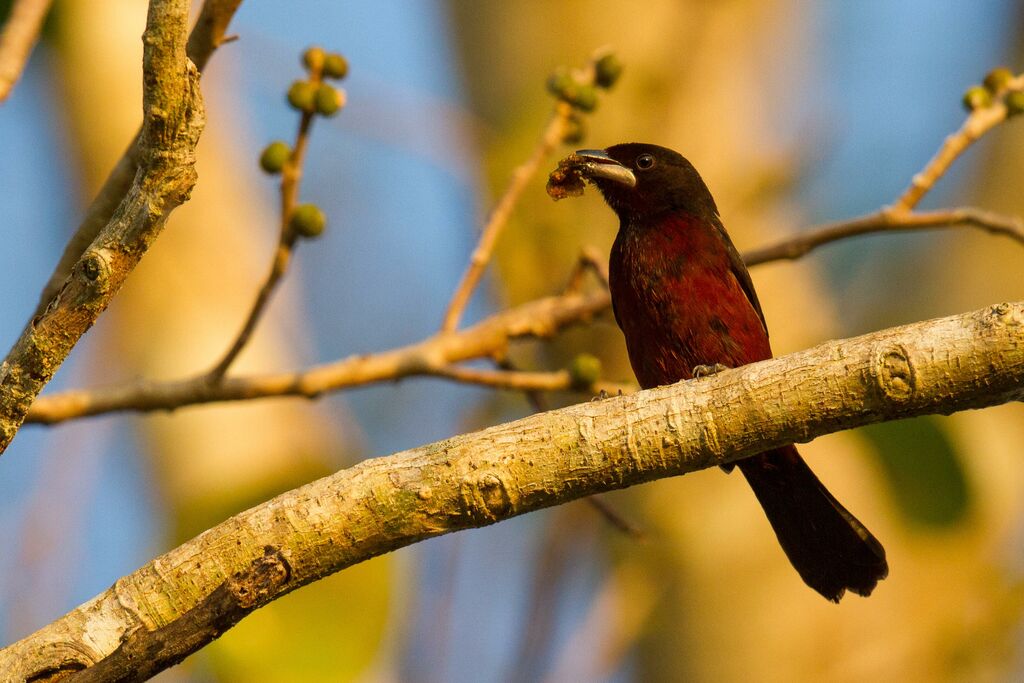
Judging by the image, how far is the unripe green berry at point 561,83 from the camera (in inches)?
143

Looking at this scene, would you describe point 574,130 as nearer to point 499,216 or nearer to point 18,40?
point 499,216

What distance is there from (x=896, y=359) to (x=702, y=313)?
1818 millimetres

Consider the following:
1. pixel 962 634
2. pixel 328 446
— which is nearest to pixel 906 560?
pixel 962 634

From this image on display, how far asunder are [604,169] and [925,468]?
1536 mm

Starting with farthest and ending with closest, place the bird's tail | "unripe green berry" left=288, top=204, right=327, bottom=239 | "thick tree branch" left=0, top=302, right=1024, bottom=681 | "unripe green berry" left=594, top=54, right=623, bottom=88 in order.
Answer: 1. the bird's tail
2. "unripe green berry" left=594, top=54, right=623, bottom=88
3. "unripe green berry" left=288, top=204, right=327, bottom=239
4. "thick tree branch" left=0, top=302, right=1024, bottom=681

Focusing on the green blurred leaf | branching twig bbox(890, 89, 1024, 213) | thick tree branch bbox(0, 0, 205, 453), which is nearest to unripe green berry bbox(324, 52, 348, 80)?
thick tree branch bbox(0, 0, 205, 453)

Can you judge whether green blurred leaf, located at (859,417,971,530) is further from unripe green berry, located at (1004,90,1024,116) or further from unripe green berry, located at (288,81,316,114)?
unripe green berry, located at (288,81,316,114)

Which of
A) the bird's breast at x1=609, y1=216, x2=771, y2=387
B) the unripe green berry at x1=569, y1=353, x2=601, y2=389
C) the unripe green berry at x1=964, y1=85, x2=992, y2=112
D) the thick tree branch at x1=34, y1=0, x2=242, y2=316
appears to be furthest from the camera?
the bird's breast at x1=609, y1=216, x2=771, y2=387

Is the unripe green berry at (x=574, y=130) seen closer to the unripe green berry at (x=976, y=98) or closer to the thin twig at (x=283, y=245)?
the thin twig at (x=283, y=245)

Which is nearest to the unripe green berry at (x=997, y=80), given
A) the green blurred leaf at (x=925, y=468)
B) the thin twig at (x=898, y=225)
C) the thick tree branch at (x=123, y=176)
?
the thin twig at (x=898, y=225)

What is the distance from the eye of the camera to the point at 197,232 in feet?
19.3

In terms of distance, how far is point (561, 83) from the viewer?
12.0ft

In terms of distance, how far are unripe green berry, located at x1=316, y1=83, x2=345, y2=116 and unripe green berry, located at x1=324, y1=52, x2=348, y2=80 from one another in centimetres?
8

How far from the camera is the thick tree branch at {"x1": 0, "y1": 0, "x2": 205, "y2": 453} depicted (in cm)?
215
